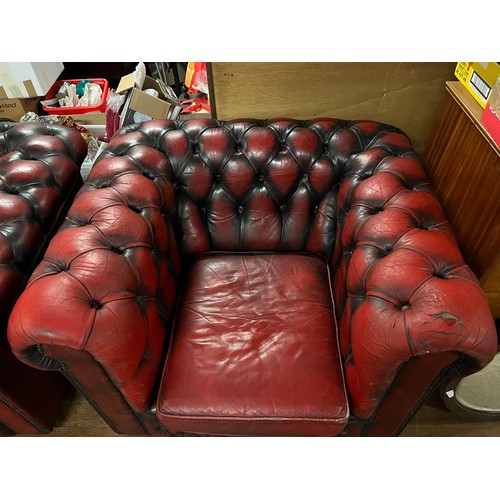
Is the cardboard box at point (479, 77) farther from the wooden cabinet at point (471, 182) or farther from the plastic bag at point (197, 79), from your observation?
the plastic bag at point (197, 79)

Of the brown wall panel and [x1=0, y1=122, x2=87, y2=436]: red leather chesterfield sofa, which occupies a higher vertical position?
the brown wall panel

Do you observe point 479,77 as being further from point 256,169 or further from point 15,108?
point 15,108

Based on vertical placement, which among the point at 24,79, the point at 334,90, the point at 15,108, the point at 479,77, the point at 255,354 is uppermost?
the point at 479,77

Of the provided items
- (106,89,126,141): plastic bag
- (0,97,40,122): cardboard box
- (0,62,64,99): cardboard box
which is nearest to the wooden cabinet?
(106,89,126,141): plastic bag

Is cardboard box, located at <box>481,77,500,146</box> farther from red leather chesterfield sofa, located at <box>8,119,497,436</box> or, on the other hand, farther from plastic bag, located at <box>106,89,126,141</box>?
plastic bag, located at <box>106,89,126,141</box>

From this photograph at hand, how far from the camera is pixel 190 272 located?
152cm

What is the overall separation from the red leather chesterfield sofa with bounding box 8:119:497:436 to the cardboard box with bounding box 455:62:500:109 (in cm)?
25

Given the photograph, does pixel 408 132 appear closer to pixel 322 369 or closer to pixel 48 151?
pixel 322 369

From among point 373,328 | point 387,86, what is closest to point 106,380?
point 373,328

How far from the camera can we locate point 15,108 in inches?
88.6

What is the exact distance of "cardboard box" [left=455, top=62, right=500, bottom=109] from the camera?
1.23 metres

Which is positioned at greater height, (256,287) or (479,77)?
(479,77)

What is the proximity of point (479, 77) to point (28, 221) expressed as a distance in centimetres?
147

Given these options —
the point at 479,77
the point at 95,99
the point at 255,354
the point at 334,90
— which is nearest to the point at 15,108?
the point at 95,99
